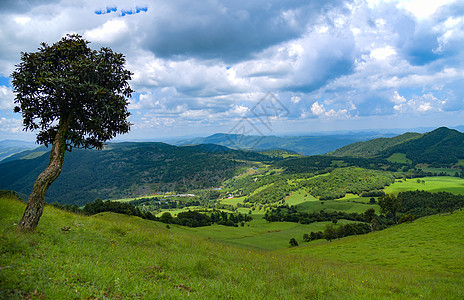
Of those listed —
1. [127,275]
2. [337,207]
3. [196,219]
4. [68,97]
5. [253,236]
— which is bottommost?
[337,207]

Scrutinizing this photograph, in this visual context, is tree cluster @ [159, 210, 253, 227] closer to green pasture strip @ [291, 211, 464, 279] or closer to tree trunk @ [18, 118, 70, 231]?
green pasture strip @ [291, 211, 464, 279]

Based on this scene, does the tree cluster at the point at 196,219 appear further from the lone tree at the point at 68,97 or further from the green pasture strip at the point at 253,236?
the lone tree at the point at 68,97

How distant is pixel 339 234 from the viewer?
76438mm

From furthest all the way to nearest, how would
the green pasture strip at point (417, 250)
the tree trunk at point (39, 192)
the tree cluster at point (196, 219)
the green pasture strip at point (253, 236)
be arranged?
the tree cluster at point (196, 219) < the green pasture strip at point (253, 236) < the green pasture strip at point (417, 250) < the tree trunk at point (39, 192)

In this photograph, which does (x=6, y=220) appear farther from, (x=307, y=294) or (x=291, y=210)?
(x=291, y=210)

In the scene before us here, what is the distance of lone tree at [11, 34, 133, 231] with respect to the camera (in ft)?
35.6

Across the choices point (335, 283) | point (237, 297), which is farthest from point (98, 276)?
point (335, 283)

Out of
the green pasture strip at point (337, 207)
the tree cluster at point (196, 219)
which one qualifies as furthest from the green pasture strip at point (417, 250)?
the green pasture strip at point (337, 207)

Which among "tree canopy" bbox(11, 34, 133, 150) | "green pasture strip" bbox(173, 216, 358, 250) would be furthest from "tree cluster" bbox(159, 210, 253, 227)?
"tree canopy" bbox(11, 34, 133, 150)

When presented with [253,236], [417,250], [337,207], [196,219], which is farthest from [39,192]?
[337,207]

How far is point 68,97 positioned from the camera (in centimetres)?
1158

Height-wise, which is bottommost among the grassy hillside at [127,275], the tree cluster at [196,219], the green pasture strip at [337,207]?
the green pasture strip at [337,207]

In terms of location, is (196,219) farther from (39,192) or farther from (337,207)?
(39,192)

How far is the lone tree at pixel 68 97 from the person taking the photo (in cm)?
1084
